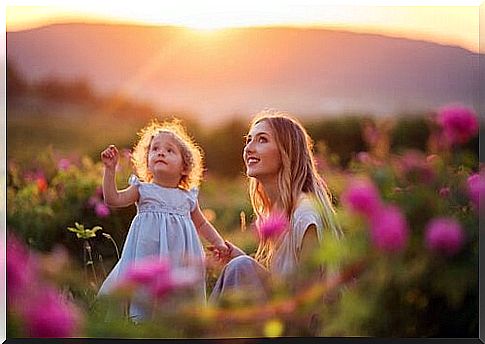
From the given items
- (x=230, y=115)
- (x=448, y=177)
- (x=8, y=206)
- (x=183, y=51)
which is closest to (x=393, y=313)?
(x=448, y=177)

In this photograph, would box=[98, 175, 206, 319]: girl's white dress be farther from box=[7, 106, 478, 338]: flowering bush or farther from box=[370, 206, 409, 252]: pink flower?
box=[370, 206, 409, 252]: pink flower

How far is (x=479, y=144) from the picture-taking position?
6.24m

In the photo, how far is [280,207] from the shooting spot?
6.14 meters

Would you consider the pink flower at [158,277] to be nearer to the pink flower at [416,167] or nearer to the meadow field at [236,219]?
the meadow field at [236,219]

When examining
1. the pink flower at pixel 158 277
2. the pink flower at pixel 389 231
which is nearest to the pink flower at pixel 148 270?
the pink flower at pixel 158 277

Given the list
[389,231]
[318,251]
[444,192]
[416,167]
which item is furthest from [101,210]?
[444,192]

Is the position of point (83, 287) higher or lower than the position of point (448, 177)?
lower

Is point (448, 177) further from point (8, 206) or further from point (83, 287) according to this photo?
point (8, 206)

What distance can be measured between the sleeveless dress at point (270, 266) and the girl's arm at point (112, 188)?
742 mm

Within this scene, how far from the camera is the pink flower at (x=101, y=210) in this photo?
20.2 feet

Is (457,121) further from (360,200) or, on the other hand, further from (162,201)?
(162,201)

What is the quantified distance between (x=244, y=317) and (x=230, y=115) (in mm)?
1268

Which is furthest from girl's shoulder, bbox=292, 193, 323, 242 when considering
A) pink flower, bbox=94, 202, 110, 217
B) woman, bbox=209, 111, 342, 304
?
pink flower, bbox=94, 202, 110, 217

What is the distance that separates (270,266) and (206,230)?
0.46 metres
